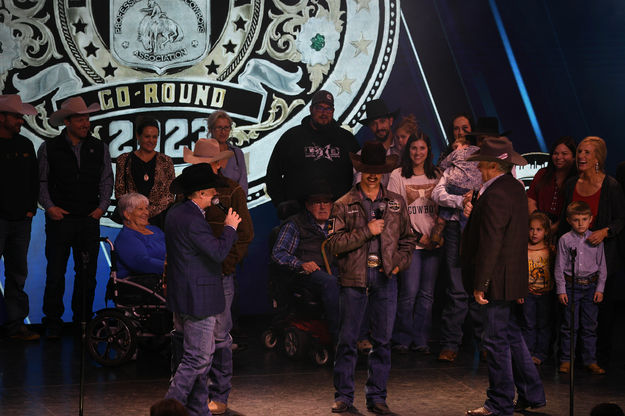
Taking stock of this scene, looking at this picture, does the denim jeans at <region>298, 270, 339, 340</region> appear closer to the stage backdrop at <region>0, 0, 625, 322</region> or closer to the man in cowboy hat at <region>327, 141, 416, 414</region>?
the man in cowboy hat at <region>327, 141, 416, 414</region>

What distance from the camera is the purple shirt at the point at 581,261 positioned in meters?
6.83

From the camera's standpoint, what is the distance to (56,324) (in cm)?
777

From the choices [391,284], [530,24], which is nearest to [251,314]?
[391,284]

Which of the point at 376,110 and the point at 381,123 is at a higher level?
the point at 376,110

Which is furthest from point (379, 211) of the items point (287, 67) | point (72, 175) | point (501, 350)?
point (287, 67)

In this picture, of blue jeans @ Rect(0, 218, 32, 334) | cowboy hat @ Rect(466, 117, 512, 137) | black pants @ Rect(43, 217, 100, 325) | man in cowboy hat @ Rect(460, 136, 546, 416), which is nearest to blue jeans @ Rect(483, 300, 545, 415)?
man in cowboy hat @ Rect(460, 136, 546, 416)

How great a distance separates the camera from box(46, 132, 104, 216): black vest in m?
7.72

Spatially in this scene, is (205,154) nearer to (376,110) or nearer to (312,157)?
(312,157)

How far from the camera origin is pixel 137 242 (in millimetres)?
6941

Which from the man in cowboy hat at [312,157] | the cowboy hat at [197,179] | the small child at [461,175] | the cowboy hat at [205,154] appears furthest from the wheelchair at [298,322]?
the cowboy hat at [197,179]

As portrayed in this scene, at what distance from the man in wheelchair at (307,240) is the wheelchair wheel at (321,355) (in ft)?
0.89

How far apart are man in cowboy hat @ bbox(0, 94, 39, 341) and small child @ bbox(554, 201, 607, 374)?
4287 mm

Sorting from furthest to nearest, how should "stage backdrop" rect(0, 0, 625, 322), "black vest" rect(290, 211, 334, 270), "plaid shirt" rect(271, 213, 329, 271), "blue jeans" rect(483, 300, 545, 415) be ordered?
"stage backdrop" rect(0, 0, 625, 322), "black vest" rect(290, 211, 334, 270), "plaid shirt" rect(271, 213, 329, 271), "blue jeans" rect(483, 300, 545, 415)

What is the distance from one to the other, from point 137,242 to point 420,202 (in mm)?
2271
